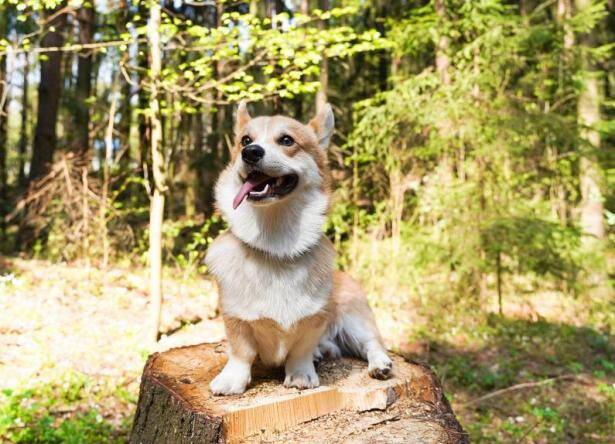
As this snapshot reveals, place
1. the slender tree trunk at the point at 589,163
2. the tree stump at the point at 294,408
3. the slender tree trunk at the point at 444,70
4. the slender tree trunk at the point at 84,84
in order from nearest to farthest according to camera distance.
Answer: the tree stump at the point at 294,408 < the slender tree trunk at the point at 444,70 < the slender tree trunk at the point at 589,163 < the slender tree trunk at the point at 84,84

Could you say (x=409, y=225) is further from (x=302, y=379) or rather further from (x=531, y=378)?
(x=302, y=379)

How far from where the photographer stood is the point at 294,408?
2.28 m

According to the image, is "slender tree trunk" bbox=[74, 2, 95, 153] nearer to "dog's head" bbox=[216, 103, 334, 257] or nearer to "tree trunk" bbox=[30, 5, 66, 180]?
"tree trunk" bbox=[30, 5, 66, 180]

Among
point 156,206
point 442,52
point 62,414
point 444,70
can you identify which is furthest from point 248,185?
point 442,52

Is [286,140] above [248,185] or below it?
above

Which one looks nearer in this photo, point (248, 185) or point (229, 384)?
point (248, 185)

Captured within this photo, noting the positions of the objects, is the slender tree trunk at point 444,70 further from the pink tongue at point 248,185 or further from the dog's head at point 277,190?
the pink tongue at point 248,185

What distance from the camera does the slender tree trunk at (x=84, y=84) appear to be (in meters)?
9.54

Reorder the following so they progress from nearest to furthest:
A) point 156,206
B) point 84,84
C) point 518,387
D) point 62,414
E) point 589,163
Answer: point 62,414 → point 518,387 → point 156,206 → point 589,163 → point 84,84

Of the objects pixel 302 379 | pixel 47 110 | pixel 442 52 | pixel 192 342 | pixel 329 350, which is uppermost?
pixel 442 52

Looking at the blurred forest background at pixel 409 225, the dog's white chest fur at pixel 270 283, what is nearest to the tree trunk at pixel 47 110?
the blurred forest background at pixel 409 225

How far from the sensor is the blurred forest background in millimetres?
4906

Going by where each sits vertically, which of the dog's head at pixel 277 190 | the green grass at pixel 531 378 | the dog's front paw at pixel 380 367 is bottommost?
the green grass at pixel 531 378

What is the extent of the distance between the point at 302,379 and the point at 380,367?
462 mm
